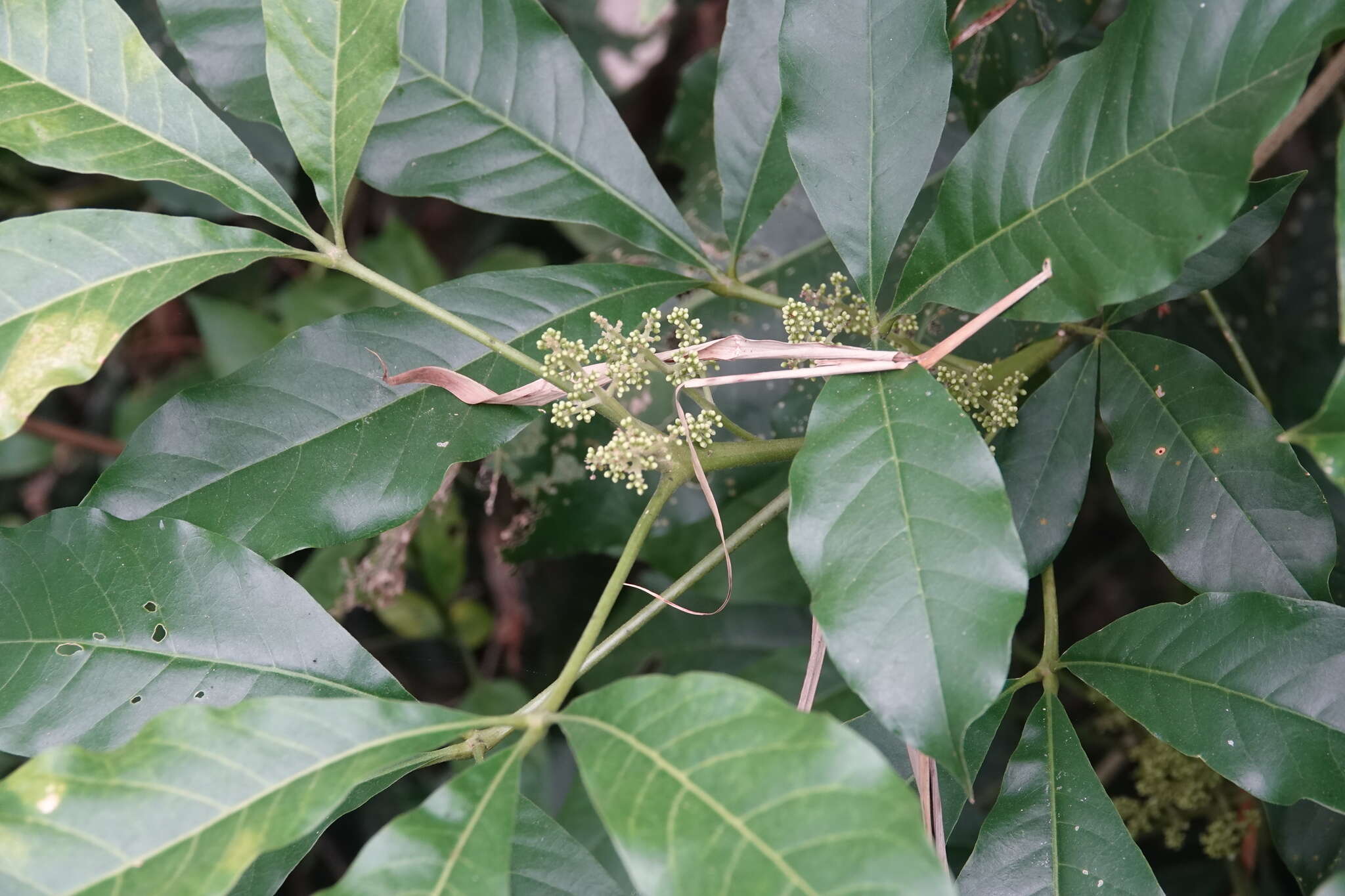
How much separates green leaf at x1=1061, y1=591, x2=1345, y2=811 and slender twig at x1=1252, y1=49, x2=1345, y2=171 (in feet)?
1.97

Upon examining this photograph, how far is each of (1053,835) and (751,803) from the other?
366mm

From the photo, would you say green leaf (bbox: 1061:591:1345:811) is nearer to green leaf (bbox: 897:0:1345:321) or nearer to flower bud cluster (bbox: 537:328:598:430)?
green leaf (bbox: 897:0:1345:321)

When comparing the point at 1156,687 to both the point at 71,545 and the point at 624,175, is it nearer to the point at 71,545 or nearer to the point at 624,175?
the point at 624,175

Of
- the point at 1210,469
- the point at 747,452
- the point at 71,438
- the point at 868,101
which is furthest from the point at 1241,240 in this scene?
the point at 71,438

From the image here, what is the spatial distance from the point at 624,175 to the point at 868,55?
28 centimetres

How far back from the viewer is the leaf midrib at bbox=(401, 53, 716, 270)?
38.1 inches

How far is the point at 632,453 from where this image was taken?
765 millimetres

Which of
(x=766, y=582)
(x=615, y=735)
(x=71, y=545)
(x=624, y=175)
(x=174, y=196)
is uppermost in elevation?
(x=174, y=196)

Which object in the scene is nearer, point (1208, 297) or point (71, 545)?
point (71, 545)

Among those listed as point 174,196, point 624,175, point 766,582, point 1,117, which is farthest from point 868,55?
point 174,196

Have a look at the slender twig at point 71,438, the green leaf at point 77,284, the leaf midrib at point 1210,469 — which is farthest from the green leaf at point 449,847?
the slender twig at point 71,438

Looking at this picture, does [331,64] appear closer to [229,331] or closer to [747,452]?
[747,452]

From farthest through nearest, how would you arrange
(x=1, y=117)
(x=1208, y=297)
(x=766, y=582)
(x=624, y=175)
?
(x=766, y=582) < (x=1208, y=297) < (x=624, y=175) < (x=1, y=117)

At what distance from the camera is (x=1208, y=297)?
1.17 m
